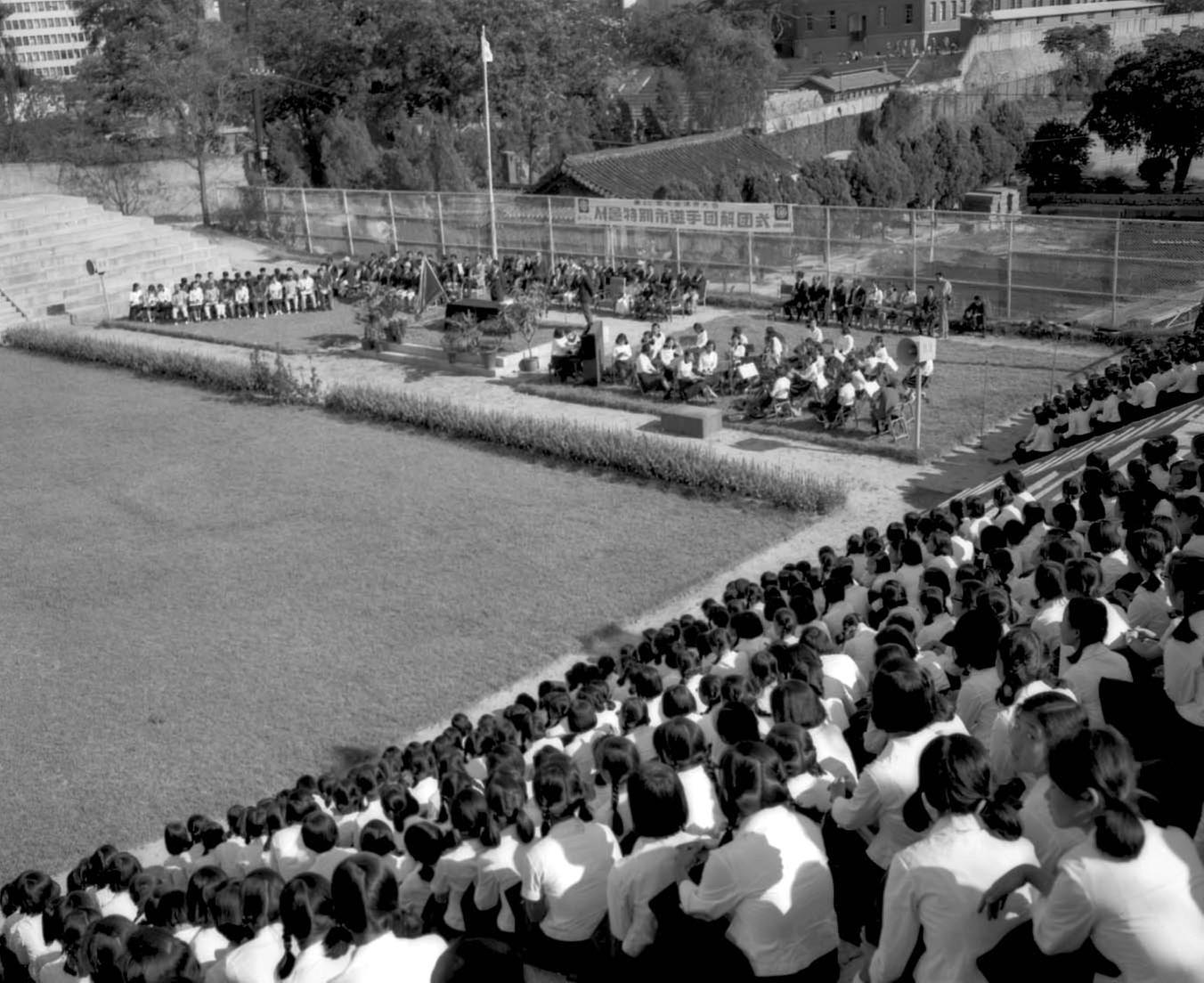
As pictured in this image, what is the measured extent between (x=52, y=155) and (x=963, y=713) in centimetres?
4619

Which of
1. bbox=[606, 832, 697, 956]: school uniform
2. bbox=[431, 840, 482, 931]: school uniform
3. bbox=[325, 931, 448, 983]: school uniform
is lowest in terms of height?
bbox=[431, 840, 482, 931]: school uniform

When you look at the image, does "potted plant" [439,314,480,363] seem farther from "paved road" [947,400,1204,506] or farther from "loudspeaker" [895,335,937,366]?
"paved road" [947,400,1204,506]

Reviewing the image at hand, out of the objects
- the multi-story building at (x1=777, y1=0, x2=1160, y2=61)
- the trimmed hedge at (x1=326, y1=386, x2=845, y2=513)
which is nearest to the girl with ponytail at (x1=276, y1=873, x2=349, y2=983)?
the trimmed hedge at (x1=326, y1=386, x2=845, y2=513)

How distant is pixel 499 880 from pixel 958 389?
1535cm

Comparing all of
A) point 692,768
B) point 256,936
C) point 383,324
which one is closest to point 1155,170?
point 383,324

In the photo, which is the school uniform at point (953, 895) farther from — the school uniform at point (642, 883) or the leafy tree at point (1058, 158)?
the leafy tree at point (1058, 158)

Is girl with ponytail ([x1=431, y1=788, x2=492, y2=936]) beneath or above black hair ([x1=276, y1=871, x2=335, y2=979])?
beneath

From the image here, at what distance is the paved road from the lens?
1316 cm

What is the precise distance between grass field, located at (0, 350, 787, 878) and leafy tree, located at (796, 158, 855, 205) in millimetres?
22772

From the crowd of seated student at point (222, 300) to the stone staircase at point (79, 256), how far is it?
2277 mm

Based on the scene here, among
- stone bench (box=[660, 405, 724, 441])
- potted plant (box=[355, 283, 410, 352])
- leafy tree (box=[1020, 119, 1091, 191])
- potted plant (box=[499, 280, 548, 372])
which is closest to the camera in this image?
stone bench (box=[660, 405, 724, 441])

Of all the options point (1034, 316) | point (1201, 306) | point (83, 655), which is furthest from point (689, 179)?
point (83, 655)

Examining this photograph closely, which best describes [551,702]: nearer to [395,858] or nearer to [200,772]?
[395,858]

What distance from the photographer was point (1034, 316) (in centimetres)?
2331
